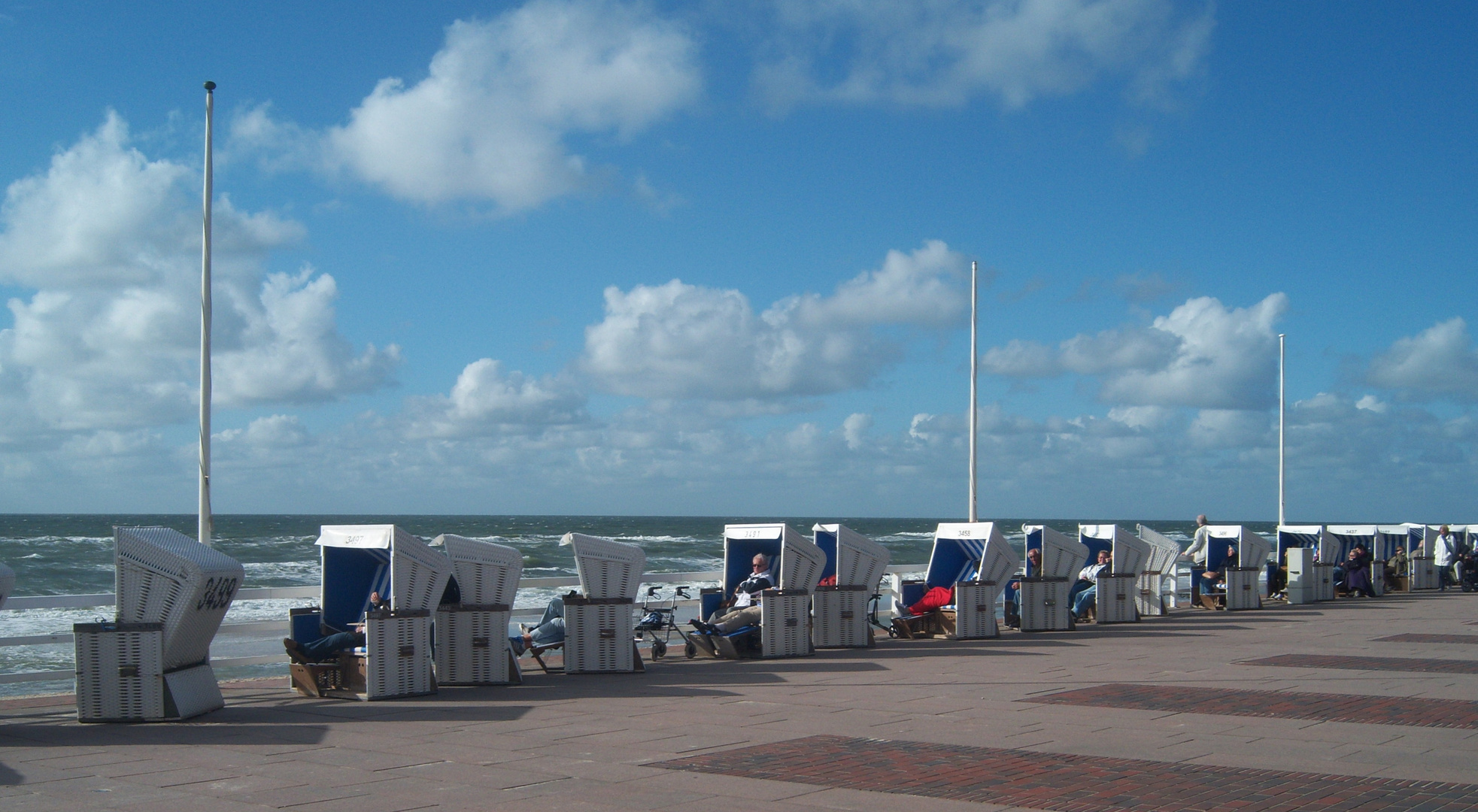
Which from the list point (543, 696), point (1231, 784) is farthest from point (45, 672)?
point (1231, 784)

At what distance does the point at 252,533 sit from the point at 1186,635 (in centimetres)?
7116

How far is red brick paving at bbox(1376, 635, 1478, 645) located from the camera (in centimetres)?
1706

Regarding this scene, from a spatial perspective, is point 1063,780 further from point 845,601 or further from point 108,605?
point 108,605

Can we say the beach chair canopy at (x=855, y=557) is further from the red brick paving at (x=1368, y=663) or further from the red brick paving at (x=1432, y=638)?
the red brick paving at (x=1432, y=638)

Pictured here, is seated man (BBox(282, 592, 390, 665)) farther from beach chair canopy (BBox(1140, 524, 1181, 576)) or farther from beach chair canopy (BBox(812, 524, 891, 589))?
beach chair canopy (BBox(1140, 524, 1181, 576))

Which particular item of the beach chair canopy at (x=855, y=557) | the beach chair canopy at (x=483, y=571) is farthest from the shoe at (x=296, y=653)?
the beach chair canopy at (x=855, y=557)

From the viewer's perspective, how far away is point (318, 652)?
11.8 metres

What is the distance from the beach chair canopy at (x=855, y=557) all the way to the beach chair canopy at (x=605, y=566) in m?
3.48

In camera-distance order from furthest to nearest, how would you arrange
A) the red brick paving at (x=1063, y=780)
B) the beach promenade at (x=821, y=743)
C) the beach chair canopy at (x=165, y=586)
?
the beach chair canopy at (x=165, y=586), the beach promenade at (x=821, y=743), the red brick paving at (x=1063, y=780)

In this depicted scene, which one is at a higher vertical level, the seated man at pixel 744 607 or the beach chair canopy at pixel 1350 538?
the seated man at pixel 744 607

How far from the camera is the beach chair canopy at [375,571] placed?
11672mm

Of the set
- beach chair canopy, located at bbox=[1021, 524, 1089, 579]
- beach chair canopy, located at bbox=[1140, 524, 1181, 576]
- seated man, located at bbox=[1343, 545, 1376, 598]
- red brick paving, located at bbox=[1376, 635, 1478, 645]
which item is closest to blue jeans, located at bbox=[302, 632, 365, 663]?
beach chair canopy, located at bbox=[1021, 524, 1089, 579]

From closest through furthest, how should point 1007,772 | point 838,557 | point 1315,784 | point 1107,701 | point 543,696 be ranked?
point 1315,784
point 1007,772
point 1107,701
point 543,696
point 838,557

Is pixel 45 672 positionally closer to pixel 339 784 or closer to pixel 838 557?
Answer: pixel 339 784
